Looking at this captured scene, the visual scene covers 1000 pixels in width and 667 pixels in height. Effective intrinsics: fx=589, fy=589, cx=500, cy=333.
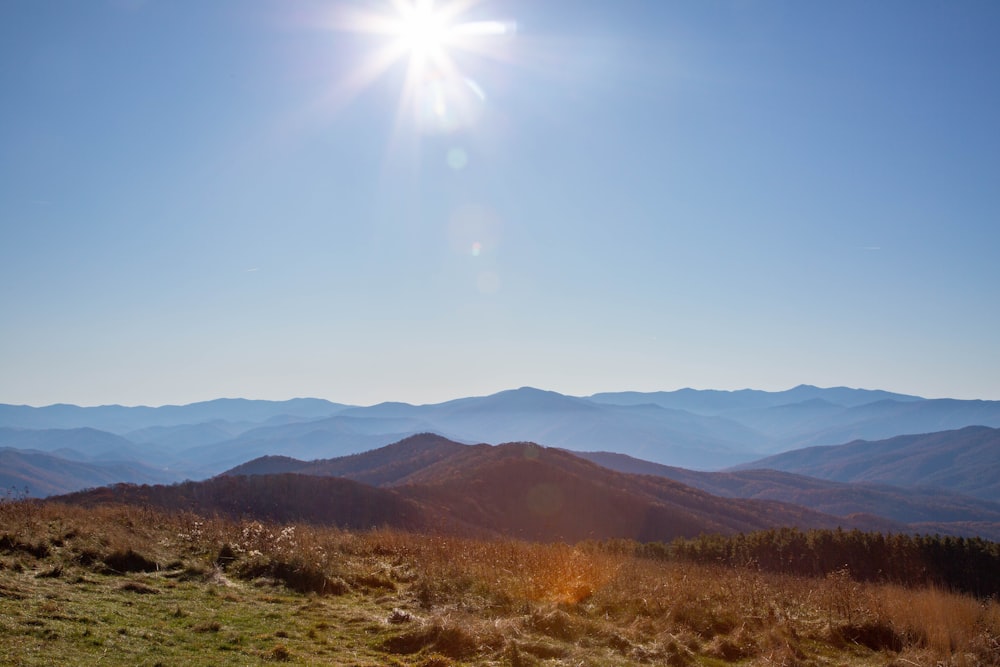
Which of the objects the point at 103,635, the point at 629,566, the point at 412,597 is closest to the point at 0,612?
the point at 103,635

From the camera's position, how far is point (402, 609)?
8.98 m

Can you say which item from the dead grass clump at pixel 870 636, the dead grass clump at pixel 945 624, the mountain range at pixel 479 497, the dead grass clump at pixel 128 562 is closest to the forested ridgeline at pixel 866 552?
the mountain range at pixel 479 497

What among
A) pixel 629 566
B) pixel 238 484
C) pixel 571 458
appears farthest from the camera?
pixel 571 458

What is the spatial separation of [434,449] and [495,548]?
10448cm

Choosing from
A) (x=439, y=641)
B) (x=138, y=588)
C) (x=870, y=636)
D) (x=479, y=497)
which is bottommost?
(x=479, y=497)

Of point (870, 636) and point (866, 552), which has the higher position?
point (870, 636)

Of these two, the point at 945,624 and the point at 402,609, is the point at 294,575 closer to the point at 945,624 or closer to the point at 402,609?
the point at 402,609

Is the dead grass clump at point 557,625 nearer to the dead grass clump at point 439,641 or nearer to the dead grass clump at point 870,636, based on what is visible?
the dead grass clump at point 439,641

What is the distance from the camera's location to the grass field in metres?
6.68

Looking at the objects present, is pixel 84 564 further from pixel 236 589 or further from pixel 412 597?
pixel 412 597

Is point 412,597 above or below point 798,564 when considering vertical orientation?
above

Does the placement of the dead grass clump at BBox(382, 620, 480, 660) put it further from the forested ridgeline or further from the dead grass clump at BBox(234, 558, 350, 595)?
the forested ridgeline

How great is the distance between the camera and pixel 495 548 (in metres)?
13.6

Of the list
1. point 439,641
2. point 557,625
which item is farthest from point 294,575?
point 557,625
